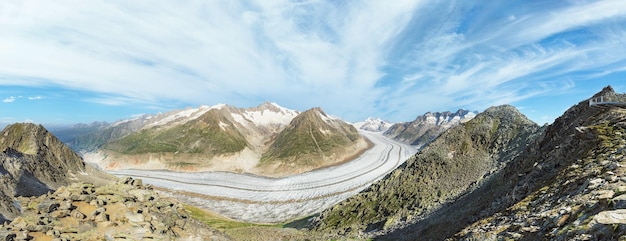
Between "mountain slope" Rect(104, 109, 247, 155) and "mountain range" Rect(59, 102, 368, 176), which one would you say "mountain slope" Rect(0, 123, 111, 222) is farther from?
"mountain slope" Rect(104, 109, 247, 155)

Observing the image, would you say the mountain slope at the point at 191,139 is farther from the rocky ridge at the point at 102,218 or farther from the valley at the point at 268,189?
the rocky ridge at the point at 102,218

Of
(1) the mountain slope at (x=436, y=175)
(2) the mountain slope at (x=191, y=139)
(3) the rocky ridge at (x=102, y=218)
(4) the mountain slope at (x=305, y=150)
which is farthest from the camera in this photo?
(2) the mountain slope at (x=191, y=139)

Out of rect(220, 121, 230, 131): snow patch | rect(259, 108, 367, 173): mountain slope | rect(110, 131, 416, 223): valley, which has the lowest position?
rect(110, 131, 416, 223): valley

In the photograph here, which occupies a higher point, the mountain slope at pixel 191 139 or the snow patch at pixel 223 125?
the snow patch at pixel 223 125

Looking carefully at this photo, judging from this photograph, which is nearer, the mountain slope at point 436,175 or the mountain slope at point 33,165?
the mountain slope at point 436,175

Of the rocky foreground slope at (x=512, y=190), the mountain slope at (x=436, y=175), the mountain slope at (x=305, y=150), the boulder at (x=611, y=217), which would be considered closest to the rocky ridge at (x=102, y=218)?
the rocky foreground slope at (x=512, y=190)

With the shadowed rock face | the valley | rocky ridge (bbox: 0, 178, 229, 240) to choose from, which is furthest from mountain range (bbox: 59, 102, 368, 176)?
rocky ridge (bbox: 0, 178, 229, 240)

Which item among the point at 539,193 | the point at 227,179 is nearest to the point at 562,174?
the point at 539,193

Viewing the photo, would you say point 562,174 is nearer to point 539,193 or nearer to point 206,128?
point 539,193
